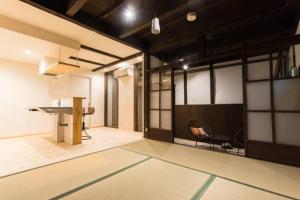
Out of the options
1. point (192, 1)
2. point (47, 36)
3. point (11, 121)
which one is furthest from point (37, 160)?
point (192, 1)

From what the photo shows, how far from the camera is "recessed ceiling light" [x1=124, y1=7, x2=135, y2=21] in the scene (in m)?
3.10

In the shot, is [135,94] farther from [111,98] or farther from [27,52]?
[27,52]

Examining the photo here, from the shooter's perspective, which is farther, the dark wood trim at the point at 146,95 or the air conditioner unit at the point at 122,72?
the air conditioner unit at the point at 122,72

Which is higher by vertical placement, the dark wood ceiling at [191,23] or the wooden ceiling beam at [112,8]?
the wooden ceiling beam at [112,8]

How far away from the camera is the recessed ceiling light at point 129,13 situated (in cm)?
310

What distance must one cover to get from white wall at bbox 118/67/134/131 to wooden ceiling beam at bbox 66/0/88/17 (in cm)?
336

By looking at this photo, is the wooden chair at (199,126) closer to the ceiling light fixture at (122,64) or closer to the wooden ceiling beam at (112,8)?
the wooden ceiling beam at (112,8)

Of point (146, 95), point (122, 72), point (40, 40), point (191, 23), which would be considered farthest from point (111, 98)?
point (191, 23)

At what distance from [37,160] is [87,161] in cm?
96

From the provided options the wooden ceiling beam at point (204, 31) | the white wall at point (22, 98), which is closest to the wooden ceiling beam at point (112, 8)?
the wooden ceiling beam at point (204, 31)

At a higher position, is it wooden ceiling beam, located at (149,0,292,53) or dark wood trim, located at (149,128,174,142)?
wooden ceiling beam, located at (149,0,292,53)

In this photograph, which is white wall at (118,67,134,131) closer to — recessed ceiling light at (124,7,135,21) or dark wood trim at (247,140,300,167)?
recessed ceiling light at (124,7,135,21)

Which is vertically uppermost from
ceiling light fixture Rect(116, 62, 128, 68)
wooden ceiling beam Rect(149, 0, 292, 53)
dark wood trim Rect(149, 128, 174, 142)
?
wooden ceiling beam Rect(149, 0, 292, 53)

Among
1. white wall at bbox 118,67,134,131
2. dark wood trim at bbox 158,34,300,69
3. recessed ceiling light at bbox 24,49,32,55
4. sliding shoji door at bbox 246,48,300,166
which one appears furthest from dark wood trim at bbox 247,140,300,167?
recessed ceiling light at bbox 24,49,32,55
